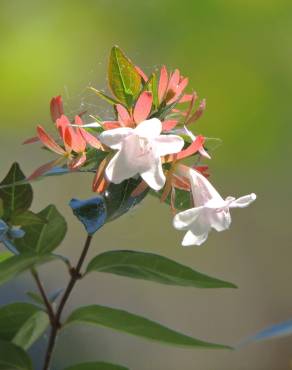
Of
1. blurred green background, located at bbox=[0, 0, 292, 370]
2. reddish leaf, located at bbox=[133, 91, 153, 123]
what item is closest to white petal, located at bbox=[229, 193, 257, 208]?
reddish leaf, located at bbox=[133, 91, 153, 123]

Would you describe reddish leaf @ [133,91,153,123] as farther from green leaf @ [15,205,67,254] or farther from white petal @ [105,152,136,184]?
green leaf @ [15,205,67,254]

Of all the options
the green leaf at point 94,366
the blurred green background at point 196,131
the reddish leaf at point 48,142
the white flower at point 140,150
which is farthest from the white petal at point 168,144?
the blurred green background at point 196,131

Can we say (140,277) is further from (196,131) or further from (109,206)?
(196,131)

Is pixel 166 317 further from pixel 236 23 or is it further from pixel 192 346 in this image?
pixel 192 346

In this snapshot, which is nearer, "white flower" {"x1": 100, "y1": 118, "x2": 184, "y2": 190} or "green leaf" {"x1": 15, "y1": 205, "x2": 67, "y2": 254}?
"white flower" {"x1": 100, "y1": 118, "x2": 184, "y2": 190}

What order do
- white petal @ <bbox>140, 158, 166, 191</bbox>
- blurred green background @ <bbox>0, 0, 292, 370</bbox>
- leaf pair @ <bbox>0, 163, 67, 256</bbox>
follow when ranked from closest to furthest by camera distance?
1. white petal @ <bbox>140, 158, 166, 191</bbox>
2. leaf pair @ <bbox>0, 163, 67, 256</bbox>
3. blurred green background @ <bbox>0, 0, 292, 370</bbox>

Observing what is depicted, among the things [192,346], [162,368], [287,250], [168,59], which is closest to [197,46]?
[168,59]

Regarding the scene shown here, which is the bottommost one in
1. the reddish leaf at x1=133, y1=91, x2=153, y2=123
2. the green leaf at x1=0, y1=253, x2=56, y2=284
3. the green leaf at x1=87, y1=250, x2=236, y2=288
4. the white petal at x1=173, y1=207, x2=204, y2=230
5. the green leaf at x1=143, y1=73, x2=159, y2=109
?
the green leaf at x1=87, y1=250, x2=236, y2=288
